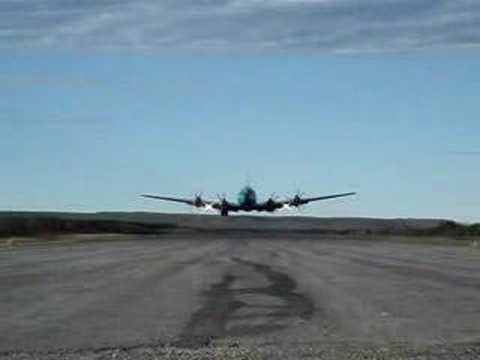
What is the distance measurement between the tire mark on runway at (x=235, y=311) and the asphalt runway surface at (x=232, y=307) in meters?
0.02

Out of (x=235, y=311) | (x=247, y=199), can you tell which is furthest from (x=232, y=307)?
(x=247, y=199)

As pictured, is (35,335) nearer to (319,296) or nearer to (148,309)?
(148,309)

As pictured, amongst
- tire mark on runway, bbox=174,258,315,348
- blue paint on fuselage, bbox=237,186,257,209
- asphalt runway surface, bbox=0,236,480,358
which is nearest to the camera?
asphalt runway surface, bbox=0,236,480,358

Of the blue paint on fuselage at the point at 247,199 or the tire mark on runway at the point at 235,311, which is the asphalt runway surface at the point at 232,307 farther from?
the blue paint on fuselage at the point at 247,199

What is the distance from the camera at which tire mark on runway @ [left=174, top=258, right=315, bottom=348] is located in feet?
60.4

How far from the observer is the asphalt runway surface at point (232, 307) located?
17891mm

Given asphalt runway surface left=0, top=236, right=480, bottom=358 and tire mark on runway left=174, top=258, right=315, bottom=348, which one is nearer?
asphalt runway surface left=0, top=236, right=480, bottom=358

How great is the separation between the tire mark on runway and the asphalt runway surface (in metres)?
0.02

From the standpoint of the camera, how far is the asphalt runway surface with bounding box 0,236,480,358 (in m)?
17.9

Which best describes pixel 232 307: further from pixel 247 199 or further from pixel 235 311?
pixel 247 199

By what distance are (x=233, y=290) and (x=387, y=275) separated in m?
8.34

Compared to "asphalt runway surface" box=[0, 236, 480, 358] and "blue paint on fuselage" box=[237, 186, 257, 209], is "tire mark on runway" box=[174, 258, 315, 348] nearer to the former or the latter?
"asphalt runway surface" box=[0, 236, 480, 358]

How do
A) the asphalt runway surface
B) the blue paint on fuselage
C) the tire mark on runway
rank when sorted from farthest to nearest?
the blue paint on fuselage, the tire mark on runway, the asphalt runway surface

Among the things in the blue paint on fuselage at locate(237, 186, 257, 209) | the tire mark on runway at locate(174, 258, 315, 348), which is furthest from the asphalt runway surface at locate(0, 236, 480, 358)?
the blue paint on fuselage at locate(237, 186, 257, 209)
